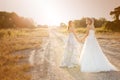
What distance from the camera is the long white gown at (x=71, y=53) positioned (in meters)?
14.8

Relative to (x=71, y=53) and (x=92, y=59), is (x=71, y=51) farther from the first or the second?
(x=92, y=59)

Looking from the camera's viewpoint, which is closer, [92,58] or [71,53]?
[92,58]

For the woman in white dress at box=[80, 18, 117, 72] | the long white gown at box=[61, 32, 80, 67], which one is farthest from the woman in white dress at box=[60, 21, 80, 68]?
the woman in white dress at box=[80, 18, 117, 72]

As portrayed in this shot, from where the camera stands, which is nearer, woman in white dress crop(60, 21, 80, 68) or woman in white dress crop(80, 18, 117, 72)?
woman in white dress crop(80, 18, 117, 72)

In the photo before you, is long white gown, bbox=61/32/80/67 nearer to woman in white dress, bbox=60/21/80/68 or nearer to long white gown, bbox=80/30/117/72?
woman in white dress, bbox=60/21/80/68

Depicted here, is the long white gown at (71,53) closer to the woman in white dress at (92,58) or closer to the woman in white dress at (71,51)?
the woman in white dress at (71,51)

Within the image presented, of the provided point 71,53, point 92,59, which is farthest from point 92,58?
point 71,53

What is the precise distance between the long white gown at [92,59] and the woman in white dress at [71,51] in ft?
3.17

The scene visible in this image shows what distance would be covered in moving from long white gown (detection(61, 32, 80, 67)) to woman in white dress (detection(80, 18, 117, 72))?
949 mm

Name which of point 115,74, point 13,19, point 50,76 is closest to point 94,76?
point 115,74

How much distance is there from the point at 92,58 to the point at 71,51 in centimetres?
187

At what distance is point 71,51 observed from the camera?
1523 cm

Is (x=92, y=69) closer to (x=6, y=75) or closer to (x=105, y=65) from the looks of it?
(x=105, y=65)

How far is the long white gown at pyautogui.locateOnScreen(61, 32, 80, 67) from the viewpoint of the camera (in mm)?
14812
